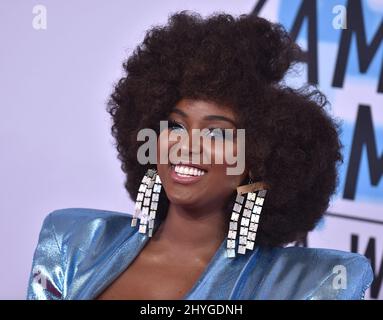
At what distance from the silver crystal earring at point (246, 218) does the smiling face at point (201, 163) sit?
4cm

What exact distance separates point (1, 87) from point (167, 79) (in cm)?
94

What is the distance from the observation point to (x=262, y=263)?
166cm

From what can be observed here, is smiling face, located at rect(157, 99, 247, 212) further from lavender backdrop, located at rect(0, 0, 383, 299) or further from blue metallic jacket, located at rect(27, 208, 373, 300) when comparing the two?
lavender backdrop, located at rect(0, 0, 383, 299)

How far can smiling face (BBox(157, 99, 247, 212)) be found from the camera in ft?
5.30

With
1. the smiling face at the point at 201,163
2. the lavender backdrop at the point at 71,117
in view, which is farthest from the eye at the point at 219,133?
the lavender backdrop at the point at 71,117

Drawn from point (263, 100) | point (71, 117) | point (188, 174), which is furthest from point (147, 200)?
point (71, 117)

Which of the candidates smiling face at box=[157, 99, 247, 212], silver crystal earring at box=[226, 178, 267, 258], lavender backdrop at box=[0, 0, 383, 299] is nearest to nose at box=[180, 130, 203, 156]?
smiling face at box=[157, 99, 247, 212]

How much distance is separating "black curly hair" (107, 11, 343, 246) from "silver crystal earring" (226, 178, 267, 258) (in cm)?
3


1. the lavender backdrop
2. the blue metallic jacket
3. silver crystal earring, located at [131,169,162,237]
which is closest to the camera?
the blue metallic jacket

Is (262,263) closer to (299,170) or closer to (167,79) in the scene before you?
(299,170)

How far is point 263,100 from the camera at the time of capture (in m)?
1.64

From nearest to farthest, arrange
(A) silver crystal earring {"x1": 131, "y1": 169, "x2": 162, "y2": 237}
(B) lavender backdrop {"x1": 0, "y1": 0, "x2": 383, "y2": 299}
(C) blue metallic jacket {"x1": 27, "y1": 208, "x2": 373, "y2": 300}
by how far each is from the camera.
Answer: (C) blue metallic jacket {"x1": 27, "y1": 208, "x2": 373, "y2": 300} < (A) silver crystal earring {"x1": 131, "y1": 169, "x2": 162, "y2": 237} < (B) lavender backdrop {"x1": 0, "y1": 0, "x2": 383, "y2": 299}

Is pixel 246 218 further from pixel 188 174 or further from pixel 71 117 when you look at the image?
pixel 71 117

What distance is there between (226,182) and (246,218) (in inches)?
3.4
